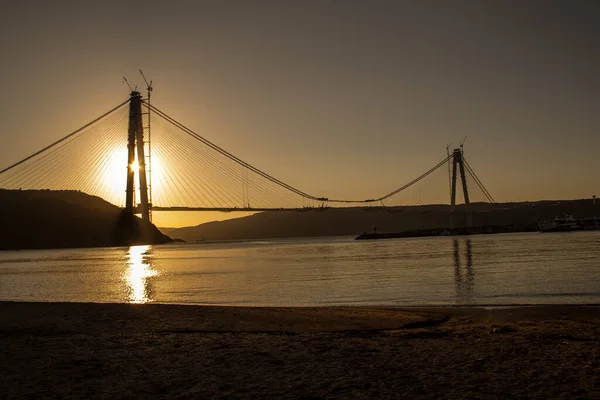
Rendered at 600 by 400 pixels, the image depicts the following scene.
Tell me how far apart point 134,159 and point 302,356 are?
74.1 m

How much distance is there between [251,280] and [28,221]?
286 feet

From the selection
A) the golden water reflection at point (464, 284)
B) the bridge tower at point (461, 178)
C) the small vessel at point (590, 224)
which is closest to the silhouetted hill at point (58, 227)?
the bridge tower at point (461, 178)

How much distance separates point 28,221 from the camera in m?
100

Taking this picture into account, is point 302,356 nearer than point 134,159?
Yes

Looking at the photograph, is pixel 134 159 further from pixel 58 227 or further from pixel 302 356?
pixel 302 356

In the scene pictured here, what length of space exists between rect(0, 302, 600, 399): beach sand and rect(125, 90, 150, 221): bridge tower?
2636 inches

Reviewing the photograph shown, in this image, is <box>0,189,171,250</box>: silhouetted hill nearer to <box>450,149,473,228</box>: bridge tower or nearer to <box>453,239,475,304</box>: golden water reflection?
<box>450,149,473,228</box>: bridge tower

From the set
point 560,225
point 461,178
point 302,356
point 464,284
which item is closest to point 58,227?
point 461,178

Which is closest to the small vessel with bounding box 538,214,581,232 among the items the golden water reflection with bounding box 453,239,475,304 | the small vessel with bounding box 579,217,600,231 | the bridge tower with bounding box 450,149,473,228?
the small vessel with bounding box 579,217,600,231

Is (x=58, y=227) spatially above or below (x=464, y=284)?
above

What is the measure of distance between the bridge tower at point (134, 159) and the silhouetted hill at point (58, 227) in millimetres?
12881

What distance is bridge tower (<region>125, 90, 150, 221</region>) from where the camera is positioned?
77.1 meters

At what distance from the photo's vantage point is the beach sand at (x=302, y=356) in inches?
231

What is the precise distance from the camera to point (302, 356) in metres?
7.46
